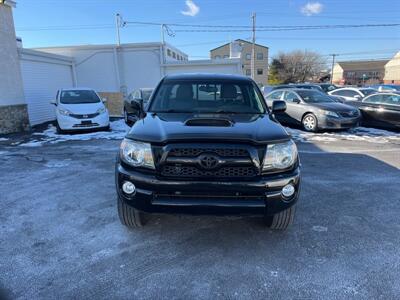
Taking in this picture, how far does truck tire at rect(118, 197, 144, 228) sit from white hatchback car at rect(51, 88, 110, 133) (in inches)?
288

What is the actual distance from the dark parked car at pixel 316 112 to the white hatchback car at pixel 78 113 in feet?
21.9

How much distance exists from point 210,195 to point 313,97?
908 centimetres

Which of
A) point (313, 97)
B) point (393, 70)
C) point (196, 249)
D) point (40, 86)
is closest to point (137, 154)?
point (196, 249)

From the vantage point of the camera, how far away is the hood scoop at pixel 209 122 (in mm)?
2904

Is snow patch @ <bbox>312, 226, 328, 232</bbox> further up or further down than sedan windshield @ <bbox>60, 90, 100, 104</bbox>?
further down

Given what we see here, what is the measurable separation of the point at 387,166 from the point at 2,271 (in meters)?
6.38

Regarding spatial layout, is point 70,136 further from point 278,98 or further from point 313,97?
point 313,97

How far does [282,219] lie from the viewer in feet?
9.86

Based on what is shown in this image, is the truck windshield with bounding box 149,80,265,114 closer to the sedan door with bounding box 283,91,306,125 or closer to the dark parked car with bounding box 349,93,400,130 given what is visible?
the sedan door with bounding box 283,91,306,125

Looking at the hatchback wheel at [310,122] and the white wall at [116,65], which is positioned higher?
the white wall at [116,65]

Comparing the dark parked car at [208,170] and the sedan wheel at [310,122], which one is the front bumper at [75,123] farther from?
the dark parked car at [208,170]

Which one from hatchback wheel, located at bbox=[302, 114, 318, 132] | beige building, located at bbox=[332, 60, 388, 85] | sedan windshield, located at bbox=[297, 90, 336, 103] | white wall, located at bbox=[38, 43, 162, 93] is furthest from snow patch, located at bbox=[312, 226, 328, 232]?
beige building, located at bbox=[332, 60, 388, 85]

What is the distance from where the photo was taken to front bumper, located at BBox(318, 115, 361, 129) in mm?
9234

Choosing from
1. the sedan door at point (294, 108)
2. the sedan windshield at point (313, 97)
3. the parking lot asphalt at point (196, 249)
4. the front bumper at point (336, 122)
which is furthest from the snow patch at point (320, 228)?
the sedan windshield at point (313, 97)
